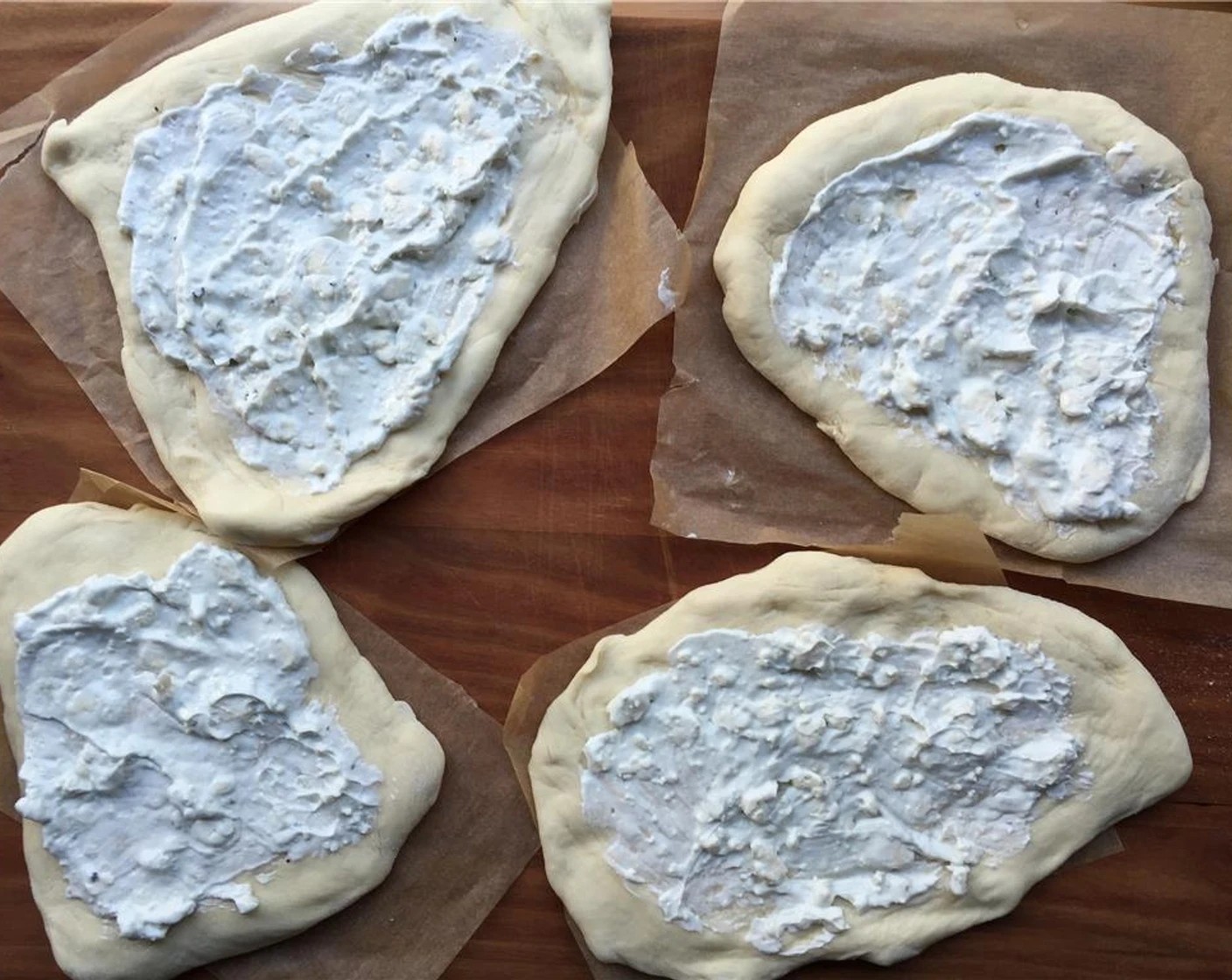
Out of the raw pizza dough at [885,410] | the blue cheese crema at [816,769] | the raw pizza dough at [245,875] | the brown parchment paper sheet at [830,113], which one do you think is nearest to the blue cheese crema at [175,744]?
the raw pizza dough at [245,875]

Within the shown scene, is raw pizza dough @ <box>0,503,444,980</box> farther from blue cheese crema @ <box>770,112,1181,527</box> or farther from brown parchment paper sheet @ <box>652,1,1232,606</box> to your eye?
blue cheese crema @ <box>770,112,1181,527</box>

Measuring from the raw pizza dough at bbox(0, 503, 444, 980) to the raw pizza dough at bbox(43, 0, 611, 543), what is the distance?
0.06m

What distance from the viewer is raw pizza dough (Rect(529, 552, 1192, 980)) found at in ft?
2.97

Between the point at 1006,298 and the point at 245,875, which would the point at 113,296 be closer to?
the point at 245,875

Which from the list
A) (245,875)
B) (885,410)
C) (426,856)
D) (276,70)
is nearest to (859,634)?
(885,410)

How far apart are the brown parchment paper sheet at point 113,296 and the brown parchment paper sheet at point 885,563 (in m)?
0.21

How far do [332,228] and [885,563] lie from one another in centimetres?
58

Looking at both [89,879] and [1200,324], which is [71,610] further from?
[1200,324]

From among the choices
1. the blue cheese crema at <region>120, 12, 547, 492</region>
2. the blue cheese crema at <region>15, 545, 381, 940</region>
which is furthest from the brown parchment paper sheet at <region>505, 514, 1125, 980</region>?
the blue cheese crema at <region>120, 12, 547, 492</region>

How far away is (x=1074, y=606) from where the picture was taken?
950mm

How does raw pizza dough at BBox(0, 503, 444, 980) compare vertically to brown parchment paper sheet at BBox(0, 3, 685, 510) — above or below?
below

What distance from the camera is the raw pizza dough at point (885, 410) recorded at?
36.2 inches

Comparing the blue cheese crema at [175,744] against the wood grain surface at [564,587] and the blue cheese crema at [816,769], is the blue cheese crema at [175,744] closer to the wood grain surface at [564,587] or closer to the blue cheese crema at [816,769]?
the wood grain surface at [564,587]

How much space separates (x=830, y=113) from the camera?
951 mm
